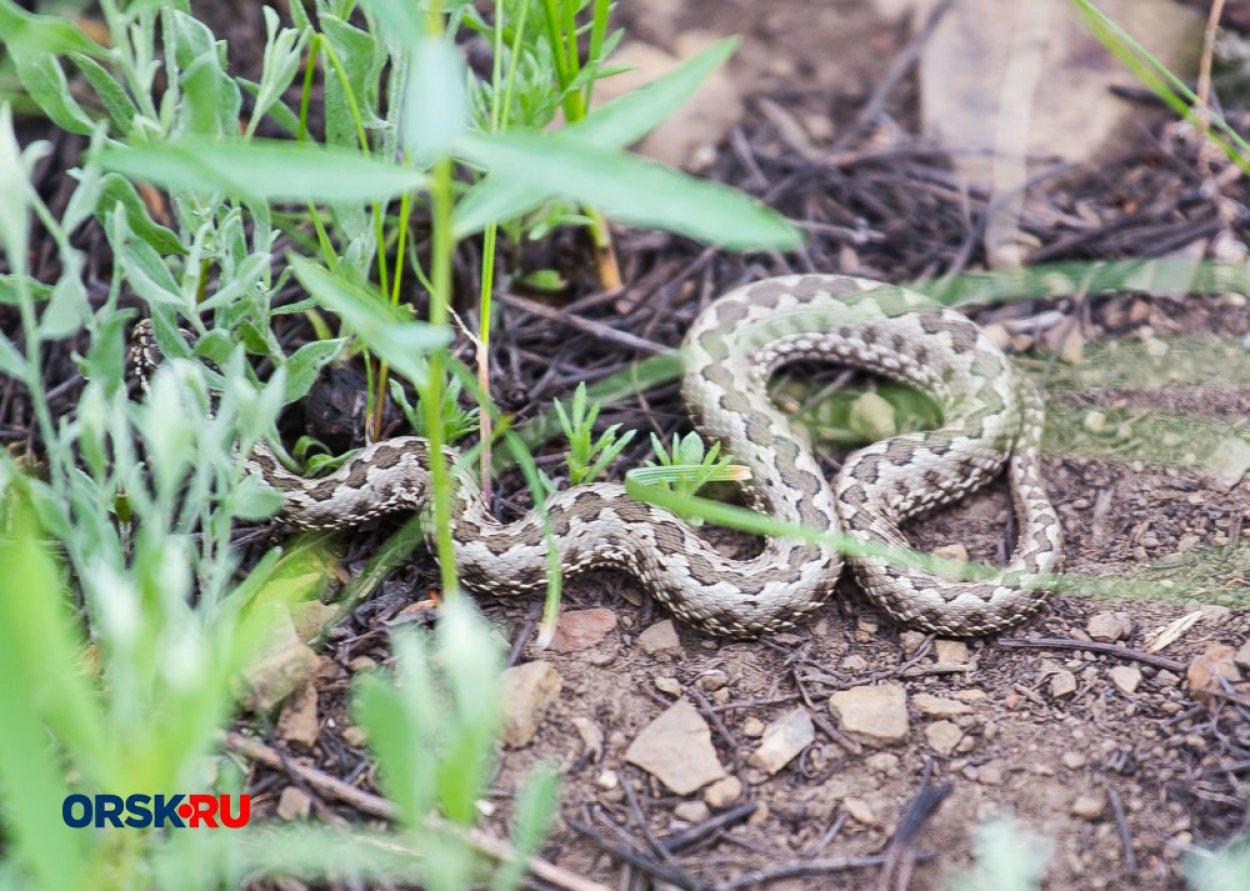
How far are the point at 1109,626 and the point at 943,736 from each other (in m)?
1.00

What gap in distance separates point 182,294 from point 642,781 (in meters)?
2.45

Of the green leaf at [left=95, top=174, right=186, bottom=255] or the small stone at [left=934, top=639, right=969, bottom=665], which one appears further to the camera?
the small stone at [left=934, top=639, right=969, bottom=665]

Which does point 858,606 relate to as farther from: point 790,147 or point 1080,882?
point 790,147

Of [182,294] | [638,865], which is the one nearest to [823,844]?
[638,865]

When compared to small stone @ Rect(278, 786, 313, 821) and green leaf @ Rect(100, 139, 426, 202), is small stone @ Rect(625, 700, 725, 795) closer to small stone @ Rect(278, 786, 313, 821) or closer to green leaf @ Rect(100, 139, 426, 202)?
small stone @ Rect(278, 786, 313, 821)

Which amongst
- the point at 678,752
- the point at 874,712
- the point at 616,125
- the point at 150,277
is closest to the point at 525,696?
the point at 678,752

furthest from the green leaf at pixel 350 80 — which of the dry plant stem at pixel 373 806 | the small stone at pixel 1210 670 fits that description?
the small stone at pixel 1210 670

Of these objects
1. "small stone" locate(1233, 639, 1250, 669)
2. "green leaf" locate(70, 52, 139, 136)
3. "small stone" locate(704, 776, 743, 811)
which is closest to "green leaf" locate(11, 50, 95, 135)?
"green leaf" locate(70, 52, 139, 136)

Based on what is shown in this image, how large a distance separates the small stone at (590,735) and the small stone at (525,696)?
0.47ft

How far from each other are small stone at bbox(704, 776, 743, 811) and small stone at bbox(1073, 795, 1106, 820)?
3.85 feet

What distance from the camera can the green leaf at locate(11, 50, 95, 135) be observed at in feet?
14.2

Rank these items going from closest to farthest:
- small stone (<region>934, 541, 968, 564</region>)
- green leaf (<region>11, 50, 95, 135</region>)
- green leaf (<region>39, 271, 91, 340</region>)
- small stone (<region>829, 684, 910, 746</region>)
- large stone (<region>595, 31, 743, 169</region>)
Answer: green leaf (<region>39, 271, 91, 340</region>)
green leaf (<region>11, 50, 95, 135</region>)
small stone (<region>829, 684, 910, 746</region>)
small stone (<region>934, 541, 968, 564</region>)
large stone (<region>595, 31, 743, 169</region>)

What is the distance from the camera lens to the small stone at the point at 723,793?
448 cm

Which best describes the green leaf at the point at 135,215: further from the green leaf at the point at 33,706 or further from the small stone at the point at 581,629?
the small stone at the point at 581,629
